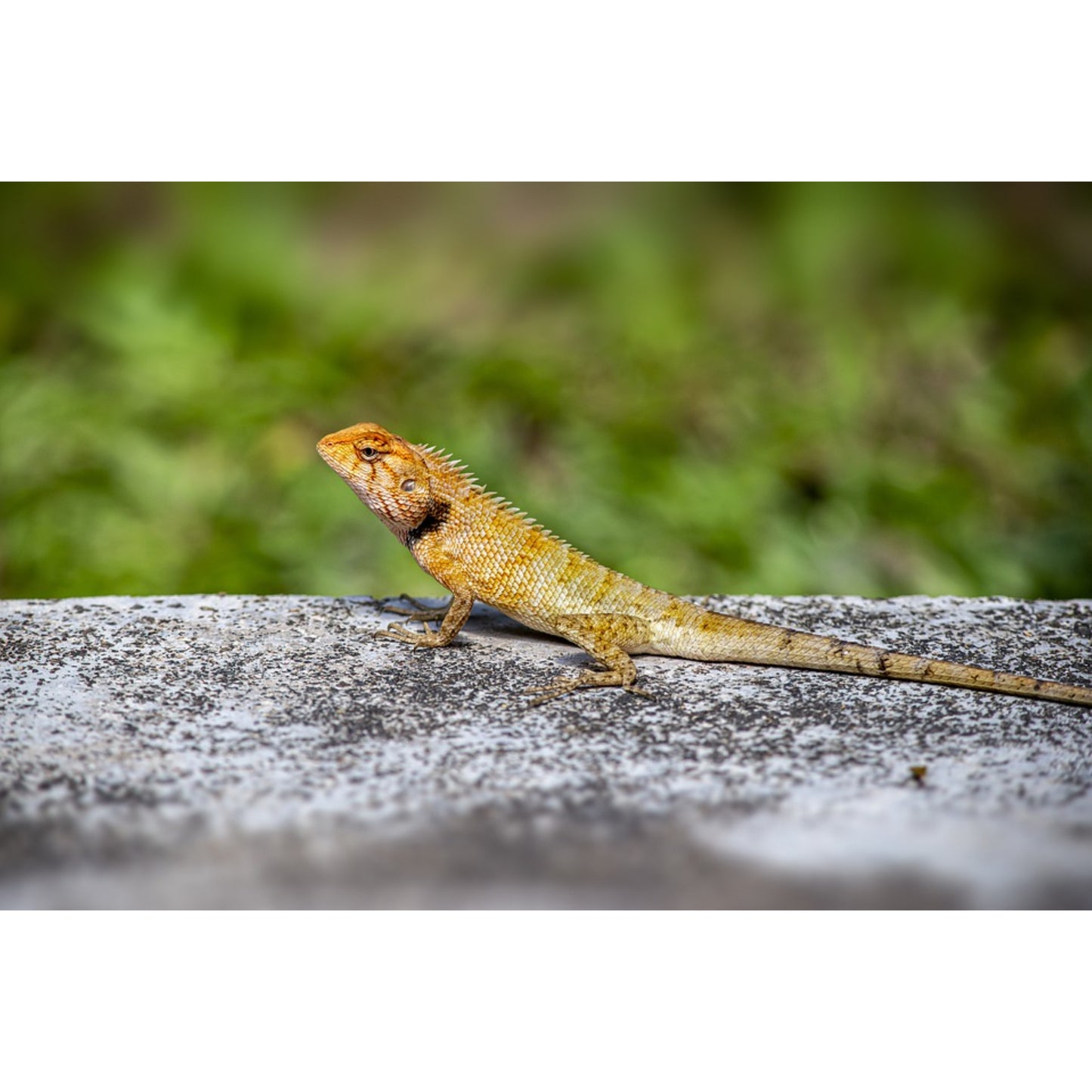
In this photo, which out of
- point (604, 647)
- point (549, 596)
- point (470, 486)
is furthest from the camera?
point (470, 486)

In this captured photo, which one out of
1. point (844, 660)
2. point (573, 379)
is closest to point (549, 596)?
point (844, 660)

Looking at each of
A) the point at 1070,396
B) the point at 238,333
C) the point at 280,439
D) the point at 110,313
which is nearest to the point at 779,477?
the point at 1070,396

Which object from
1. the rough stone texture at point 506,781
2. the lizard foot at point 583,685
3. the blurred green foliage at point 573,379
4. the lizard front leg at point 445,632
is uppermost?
the blurred green foliage at point 573,379

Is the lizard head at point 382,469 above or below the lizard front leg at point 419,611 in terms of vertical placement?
above

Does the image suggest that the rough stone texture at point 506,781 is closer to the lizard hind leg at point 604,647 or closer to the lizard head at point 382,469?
the lizard hind leg at point 604,647

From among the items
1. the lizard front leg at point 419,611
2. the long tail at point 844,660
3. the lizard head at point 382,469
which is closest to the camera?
the long tail at point 844,660

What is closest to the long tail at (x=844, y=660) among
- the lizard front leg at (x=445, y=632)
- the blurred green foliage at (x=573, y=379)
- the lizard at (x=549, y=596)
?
the lizard at (x=549, y=596)

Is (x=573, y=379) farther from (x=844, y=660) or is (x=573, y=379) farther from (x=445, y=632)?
(x=844, y=660)

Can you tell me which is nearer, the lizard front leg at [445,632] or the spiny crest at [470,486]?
the lizard front leg at [445,632]
